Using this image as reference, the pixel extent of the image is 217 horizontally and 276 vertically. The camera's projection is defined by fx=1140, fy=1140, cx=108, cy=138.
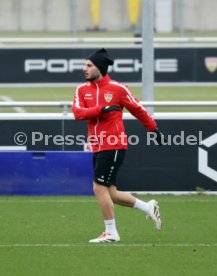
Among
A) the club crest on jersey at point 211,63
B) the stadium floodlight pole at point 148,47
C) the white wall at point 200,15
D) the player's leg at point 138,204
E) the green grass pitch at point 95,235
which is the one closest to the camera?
the green grass pitch at point 95,235

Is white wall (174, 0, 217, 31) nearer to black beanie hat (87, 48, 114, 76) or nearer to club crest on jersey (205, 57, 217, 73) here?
club crest on jersey (205, 57, 217, 73)

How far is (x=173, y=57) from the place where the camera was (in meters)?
26.0

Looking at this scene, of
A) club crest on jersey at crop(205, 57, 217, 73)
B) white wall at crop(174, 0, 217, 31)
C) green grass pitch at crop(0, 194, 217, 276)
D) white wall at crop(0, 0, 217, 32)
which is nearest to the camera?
green grass pitch at crop(0, 194, 217, 276)

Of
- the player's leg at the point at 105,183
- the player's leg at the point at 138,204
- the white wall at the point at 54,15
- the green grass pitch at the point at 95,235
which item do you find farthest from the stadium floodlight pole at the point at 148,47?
the white wall at the point at 54,15

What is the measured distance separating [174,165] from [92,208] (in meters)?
1.76

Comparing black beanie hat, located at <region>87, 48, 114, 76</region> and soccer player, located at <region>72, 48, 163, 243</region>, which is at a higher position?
black beanie hat, located at <region>87, 48, 114, 76</region>

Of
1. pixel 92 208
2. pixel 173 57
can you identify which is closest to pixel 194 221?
pixel 92 208

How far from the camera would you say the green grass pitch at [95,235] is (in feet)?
32.2

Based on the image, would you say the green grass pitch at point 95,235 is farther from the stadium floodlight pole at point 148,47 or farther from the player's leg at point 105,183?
the stadium floodlight pole at point 148,47

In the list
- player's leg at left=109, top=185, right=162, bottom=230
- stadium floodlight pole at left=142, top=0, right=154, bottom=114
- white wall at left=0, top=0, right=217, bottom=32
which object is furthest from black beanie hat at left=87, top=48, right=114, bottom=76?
white wall at left=0, top=0, right=217, bottom=32

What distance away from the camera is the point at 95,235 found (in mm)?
11625

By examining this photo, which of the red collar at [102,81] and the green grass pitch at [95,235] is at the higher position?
the red collar at [102,81]

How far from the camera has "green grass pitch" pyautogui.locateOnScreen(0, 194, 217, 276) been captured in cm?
981

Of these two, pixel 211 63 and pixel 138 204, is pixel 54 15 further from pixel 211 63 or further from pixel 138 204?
pixel 138 204
